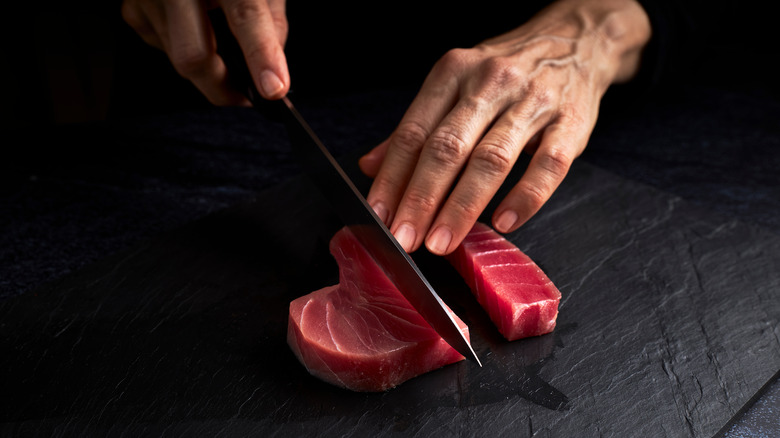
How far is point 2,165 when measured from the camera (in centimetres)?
301

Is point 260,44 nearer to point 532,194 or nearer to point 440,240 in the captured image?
point 440,240

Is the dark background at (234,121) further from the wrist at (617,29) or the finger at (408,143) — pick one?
the finger at (408,143)

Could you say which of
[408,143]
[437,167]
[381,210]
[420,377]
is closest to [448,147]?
[437,167]

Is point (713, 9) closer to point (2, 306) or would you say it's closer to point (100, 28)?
point (100, 28)

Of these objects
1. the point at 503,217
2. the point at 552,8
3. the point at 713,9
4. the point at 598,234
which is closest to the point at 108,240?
the point at 503,217

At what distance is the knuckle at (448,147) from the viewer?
2176mm

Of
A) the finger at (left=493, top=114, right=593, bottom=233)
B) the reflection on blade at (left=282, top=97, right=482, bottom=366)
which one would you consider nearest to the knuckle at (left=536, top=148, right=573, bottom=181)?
the finger at (left=493, top=114, right=593, bottom=233)

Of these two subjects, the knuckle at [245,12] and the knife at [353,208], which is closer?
the knife at [353,208]

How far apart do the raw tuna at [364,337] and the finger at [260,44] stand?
72 cm

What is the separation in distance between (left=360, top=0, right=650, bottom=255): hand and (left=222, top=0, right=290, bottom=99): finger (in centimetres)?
45

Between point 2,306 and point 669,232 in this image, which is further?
point 669,232

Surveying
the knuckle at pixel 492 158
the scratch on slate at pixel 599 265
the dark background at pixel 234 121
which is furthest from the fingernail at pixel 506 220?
the dark background at pixel 234 121

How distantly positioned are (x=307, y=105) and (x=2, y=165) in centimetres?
149

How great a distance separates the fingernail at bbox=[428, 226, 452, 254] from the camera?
209cm
